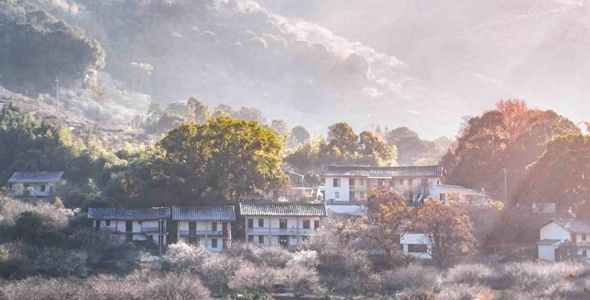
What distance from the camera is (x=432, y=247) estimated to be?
4609cm

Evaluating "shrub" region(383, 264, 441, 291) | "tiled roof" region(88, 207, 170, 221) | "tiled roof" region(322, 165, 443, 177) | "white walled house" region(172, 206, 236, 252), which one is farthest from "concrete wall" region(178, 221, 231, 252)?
"shrub" region(383, 264, 441, 291)

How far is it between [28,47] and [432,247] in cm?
6420

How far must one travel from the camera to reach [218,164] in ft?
173

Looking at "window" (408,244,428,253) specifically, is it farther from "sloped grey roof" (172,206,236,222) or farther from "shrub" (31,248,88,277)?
"shrub" (31,248,88,277)

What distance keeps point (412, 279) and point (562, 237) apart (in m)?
11.6

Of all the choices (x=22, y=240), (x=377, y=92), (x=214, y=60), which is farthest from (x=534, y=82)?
(x=22, y=240)

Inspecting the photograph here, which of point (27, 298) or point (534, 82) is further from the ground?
point (534, 82)

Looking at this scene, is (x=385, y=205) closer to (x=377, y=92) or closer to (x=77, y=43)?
(x=77, y=43)

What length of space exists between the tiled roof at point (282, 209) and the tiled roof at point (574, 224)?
46.2ft

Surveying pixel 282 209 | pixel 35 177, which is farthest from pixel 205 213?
pixel 35 177

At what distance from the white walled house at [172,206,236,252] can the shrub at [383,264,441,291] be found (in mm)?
11469

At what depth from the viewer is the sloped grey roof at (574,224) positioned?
47.0m

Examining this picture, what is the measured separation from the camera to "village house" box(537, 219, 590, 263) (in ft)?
153

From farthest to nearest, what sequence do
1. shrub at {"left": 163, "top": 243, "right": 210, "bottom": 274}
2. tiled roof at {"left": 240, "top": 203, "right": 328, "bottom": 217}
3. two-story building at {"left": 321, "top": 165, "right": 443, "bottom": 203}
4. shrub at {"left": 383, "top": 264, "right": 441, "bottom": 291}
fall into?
two-story building at {"left": 321, "top": 165, "right": 443, "bottom": 203}, tiled roof at {"left": 240, "top": 203, "right": 328, "bottom": 217}, shrub at {"left": 163, "top": 243, "right": 210, "bottom": 274}, shrub at {"left": 383, "top": 264, "right": 441, "bottom": 291}
